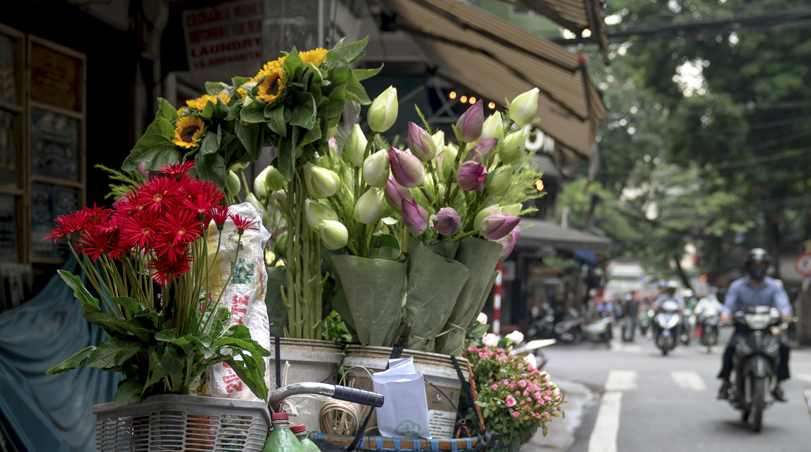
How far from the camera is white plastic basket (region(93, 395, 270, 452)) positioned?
1.33 meters

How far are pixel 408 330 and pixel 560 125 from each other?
5314 mm

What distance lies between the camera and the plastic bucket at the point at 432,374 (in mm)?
1928

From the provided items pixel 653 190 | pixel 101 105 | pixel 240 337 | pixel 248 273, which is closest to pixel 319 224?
pixel 248 273

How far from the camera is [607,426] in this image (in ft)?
23.9

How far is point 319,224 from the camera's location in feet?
6.21

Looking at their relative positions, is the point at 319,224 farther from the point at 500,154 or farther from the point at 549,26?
the point at 549,26

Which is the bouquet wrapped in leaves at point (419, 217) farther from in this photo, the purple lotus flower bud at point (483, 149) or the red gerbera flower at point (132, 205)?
the red gerbera flower at point (132, 205)

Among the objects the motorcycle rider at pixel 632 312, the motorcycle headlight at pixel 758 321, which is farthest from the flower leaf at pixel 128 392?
the motorcycle rider at pixel 632 312

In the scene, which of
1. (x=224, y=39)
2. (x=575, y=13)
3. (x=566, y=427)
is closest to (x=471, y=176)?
(x=575, y=13)

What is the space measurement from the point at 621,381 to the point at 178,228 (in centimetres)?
1080

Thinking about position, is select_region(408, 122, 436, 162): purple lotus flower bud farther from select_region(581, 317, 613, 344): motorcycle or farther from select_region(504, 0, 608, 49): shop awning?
select_region(581, 317, 613, 344): motorcycle

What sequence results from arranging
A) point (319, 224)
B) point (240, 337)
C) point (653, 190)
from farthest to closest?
point (653, 190), point (319, 224), point (240, 337)

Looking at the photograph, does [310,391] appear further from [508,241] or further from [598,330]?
[598,330]

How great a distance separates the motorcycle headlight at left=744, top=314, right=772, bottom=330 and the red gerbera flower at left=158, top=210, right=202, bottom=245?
7478 mm
